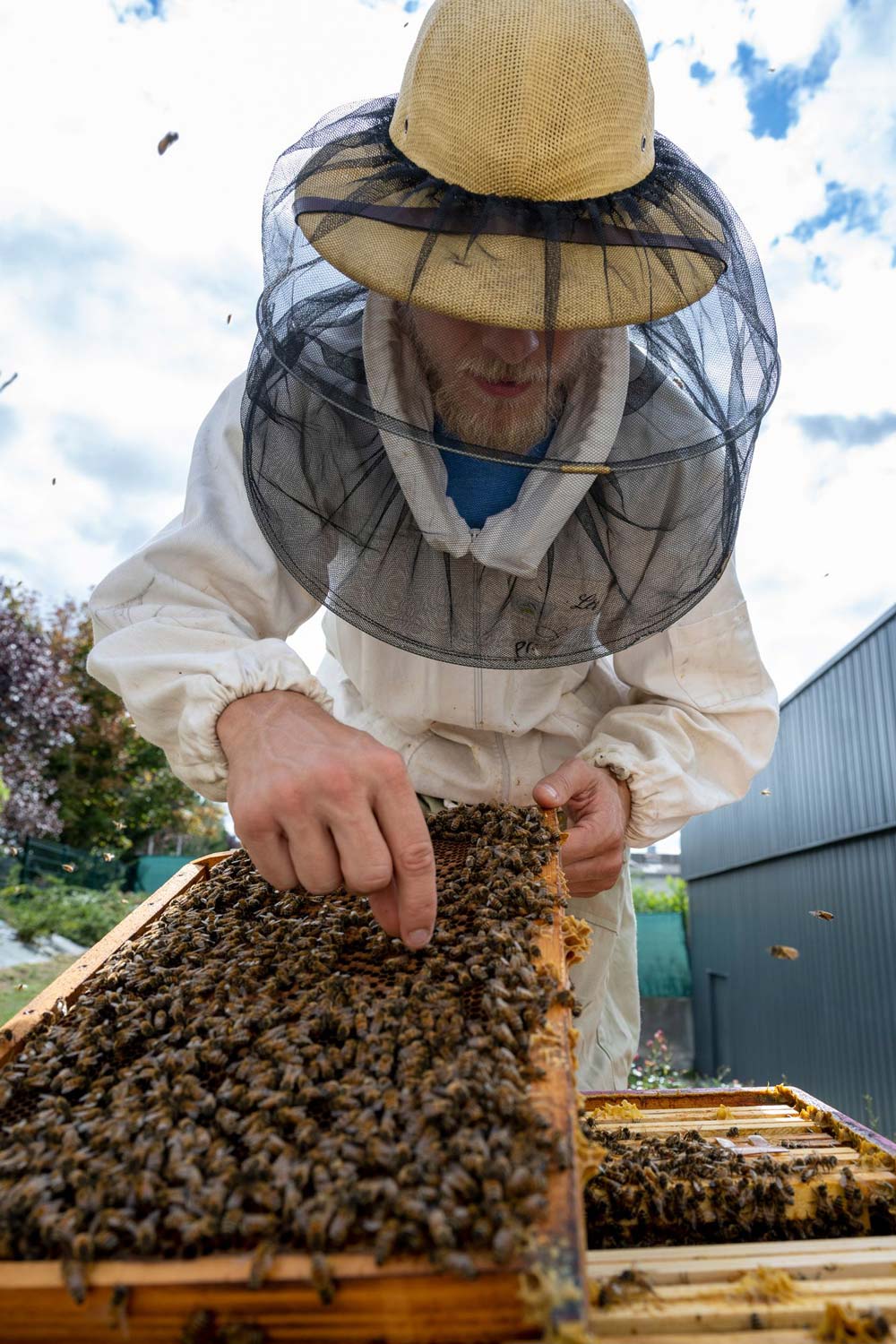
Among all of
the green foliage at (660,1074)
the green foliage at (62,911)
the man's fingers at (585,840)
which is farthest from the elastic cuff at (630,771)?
the green foliage at (62,911)

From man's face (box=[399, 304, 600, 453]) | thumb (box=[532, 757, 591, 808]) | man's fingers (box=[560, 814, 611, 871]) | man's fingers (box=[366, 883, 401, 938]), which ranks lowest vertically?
man's fingers (box=[366, 883, 401, 938])

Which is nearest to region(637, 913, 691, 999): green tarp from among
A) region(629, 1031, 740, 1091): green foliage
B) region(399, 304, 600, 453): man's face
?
region(629, 1031, 740, 1091): green foliage

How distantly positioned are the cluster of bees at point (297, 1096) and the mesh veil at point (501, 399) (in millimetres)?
871

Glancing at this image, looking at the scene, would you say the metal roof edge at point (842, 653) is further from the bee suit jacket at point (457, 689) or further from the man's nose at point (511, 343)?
the man's nose at point (511, 343)

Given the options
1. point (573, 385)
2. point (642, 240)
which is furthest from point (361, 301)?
point (642, 240)

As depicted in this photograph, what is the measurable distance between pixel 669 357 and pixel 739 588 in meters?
1.06

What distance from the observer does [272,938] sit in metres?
2.26

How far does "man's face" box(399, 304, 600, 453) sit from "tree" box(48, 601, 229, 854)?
1968cm

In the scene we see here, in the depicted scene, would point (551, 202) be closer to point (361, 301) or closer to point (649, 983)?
point (361, 301)

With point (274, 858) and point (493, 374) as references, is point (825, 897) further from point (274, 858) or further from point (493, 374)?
point (274, 858)

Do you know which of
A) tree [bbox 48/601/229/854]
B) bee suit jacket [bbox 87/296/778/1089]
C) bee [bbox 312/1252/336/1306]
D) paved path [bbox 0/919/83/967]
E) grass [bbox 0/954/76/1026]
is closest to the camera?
bee [bbox 312/1252/336/1306]

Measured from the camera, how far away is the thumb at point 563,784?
8.94 feet

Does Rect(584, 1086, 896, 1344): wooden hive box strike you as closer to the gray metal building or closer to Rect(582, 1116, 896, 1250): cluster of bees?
Rect(582, 1116, 896, 1250): cluster of bees

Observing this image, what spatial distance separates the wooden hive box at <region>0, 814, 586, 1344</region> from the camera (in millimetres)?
1221
